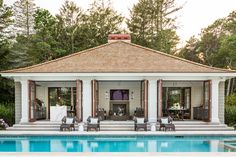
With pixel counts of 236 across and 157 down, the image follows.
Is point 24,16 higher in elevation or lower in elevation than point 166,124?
higher

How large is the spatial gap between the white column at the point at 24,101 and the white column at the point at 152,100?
6758mm

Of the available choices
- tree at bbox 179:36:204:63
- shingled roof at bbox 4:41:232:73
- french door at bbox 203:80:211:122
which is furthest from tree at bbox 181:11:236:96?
shingled roof at bbox 4:41:232:73

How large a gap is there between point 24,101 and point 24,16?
1998 cm

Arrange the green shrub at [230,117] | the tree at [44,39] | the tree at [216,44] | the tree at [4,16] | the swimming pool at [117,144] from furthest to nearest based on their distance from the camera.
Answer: the tree at [216,44]
the tree at [44,39]
the tree at [4,16]
the green shrub at [230,117]
the swimming pool at [117,144]

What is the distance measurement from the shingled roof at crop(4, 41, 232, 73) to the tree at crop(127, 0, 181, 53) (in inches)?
526

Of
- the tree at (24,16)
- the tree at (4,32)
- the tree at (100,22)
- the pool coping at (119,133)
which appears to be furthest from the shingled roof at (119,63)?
the tree at (24,16)

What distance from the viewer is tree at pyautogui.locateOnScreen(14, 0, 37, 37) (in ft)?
126

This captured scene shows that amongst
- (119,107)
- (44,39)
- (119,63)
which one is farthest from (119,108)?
(44,39)

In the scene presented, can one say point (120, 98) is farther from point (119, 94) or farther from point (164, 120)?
point (164, 120)

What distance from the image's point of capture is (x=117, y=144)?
15734 millimetres

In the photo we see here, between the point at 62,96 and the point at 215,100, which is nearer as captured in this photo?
the point at 215,100

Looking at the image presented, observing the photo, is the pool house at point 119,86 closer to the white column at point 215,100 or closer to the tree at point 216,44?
the white column at point 215,100

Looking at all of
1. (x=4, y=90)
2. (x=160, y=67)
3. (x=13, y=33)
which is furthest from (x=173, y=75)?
(x=13, y=33)

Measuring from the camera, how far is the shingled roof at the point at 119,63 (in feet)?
67.1
